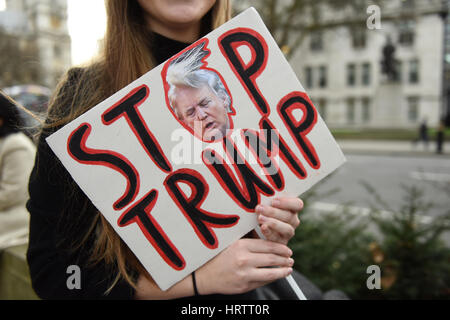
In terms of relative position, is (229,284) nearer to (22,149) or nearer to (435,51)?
(22,149)

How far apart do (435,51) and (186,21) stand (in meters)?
41.9

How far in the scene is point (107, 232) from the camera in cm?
99

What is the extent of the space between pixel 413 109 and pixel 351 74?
7431mm

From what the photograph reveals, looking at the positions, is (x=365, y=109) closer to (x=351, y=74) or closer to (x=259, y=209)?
(x=351, y=74)

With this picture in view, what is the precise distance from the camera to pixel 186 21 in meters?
1.11

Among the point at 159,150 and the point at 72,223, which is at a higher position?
the point at 159,150

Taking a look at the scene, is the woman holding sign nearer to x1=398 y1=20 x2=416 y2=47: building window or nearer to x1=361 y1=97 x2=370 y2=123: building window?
x1=398 y1=20 x2=416 y2=47: building window

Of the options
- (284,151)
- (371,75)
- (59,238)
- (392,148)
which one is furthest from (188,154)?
(371,75)

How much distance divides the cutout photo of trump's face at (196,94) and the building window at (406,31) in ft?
42.1

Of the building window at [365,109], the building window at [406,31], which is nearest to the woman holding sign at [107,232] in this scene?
the building window at [406,31]

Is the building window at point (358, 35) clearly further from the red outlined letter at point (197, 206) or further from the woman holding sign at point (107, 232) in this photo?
the red outlined letter at point (197, 206)

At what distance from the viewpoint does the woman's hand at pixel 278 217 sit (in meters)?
0.95

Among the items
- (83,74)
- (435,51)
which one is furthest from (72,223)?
(435,51)

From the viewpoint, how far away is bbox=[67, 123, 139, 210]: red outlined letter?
3.18ft
